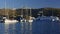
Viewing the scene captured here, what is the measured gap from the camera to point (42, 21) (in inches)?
473

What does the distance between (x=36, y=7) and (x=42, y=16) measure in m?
0.67

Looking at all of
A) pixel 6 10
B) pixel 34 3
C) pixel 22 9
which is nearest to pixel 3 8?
pixel 6 10

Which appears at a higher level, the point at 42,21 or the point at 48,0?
the point at 48,0

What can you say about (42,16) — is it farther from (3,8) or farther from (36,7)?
(3,8)

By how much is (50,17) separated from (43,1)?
1.11 metres

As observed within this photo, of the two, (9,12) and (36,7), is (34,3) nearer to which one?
(36,7)

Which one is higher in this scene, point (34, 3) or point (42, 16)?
point (34, 3)

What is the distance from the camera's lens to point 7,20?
1244 cm

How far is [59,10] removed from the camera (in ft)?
39.8

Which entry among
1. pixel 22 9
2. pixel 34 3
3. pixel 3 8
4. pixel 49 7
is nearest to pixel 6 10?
pixel 3 8

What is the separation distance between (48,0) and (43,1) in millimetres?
319

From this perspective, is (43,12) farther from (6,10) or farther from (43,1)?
(6,10)

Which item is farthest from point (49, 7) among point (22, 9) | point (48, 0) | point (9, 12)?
point (9, 12)

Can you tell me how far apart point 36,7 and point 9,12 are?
66.2 inches
